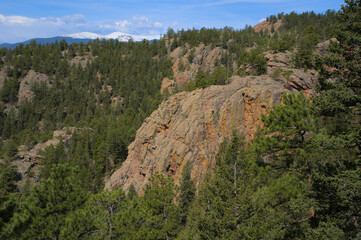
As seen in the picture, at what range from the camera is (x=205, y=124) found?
39.3m

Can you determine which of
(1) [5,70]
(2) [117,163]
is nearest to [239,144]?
(2) [117,163]

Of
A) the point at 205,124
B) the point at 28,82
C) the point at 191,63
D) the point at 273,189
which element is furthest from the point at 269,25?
the point at 273,189

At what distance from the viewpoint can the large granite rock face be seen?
37406 millimetres

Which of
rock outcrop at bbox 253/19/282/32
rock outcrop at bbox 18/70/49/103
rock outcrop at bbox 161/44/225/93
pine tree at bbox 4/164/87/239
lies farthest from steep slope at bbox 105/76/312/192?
rock outcrop at bbox 253/19/282/32

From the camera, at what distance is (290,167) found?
37.6 feet

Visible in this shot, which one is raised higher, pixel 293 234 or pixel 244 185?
pixel 244 185

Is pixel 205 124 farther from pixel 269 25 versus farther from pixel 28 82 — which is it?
pixel 269 25

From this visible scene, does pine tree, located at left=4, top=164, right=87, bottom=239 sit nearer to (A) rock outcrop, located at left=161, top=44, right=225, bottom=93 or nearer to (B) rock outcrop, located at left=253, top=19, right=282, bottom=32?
(A) rock outcrop, located at left=161, top=44, right=225, bottom=93

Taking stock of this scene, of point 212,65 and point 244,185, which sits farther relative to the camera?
point 212,65

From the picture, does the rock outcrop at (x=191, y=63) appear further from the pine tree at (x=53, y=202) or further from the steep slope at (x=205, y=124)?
the pine tree at (x=53, y=202)

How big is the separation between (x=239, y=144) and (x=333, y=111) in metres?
4.98

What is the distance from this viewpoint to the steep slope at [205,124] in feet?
123

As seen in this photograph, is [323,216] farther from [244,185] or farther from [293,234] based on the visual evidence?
[244,185]

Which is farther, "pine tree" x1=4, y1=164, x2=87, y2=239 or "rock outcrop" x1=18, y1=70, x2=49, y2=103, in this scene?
"rock outcrop" x1=18, y1=70, x2=49, y2=103
